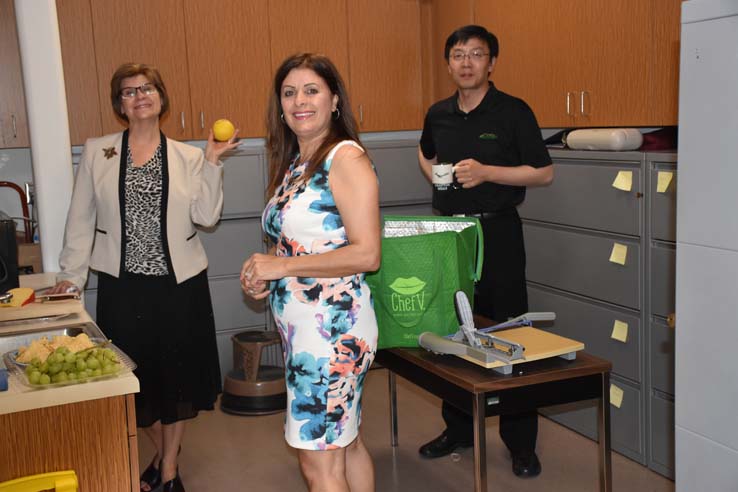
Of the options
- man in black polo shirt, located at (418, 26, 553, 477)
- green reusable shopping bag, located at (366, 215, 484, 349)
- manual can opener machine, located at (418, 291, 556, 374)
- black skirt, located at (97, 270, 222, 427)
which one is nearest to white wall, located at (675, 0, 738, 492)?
manual can opener machine, located at (418, 291, 556, 374)

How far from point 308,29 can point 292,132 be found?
2517 millimetres

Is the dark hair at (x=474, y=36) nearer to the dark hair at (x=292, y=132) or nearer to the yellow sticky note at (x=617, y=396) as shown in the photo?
the dark hair at (x=292, y=132)

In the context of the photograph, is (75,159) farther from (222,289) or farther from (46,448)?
(46,448)

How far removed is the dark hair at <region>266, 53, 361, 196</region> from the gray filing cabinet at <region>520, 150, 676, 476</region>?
59.9 inches

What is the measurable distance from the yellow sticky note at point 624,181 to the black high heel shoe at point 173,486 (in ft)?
7.07

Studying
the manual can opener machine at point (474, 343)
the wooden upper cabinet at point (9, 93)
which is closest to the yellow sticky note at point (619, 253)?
the manual can opener machine at point (474, 343)

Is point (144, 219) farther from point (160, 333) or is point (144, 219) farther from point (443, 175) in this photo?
A: point (443, 175)

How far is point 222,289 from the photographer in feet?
15.6

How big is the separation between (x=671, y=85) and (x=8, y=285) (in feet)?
8.53

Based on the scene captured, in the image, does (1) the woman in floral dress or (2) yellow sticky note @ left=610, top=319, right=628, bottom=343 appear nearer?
(1) the woman in floral dress

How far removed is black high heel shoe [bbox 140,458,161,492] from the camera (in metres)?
3.44

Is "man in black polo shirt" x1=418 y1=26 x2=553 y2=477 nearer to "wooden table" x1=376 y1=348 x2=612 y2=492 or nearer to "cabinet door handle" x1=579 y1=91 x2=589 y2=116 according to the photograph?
"cabinet door handle" x1=579 y1=91 x2=589 y2=116

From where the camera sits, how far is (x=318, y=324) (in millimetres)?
2215

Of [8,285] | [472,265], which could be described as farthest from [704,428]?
[8,285]
